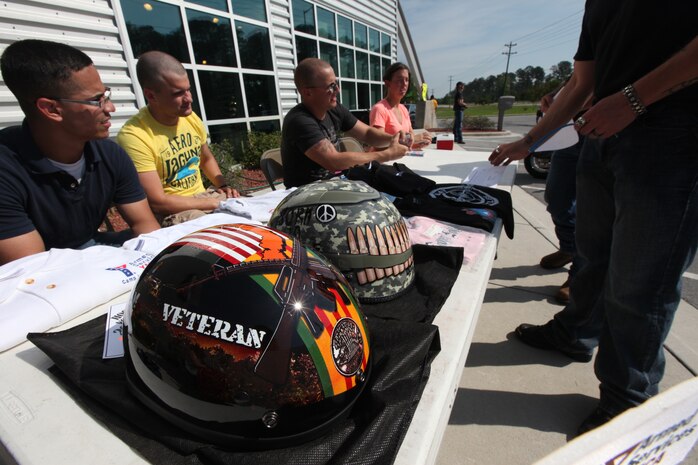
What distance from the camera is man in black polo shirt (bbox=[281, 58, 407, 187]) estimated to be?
2652 mm

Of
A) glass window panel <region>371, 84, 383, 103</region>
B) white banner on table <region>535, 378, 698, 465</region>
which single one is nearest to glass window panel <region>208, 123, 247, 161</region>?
white banner on table <region>535, 378, 698, 465</region>

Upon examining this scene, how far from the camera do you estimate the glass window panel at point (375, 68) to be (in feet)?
37.0

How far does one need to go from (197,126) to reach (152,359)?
2.67 m

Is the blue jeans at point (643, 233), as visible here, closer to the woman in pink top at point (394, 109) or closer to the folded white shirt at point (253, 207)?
the folded white shirt at point (253, 207)

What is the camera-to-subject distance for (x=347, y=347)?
0.92 meters

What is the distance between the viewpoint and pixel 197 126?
3.00m

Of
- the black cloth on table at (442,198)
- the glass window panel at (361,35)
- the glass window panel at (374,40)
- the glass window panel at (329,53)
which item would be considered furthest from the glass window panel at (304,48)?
the black cloth on table at (442,198)

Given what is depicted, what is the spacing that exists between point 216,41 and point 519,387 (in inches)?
262

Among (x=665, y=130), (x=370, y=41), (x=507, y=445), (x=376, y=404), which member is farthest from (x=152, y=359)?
(x=370, y=41)

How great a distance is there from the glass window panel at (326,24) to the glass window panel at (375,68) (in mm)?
2653

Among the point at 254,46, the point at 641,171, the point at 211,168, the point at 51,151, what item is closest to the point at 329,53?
the point at 254,46

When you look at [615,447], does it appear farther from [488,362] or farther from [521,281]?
[521,281]

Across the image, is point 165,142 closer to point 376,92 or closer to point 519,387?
point 519,387

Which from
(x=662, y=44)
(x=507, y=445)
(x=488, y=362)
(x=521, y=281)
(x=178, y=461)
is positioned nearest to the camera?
(x=178, y=461)
